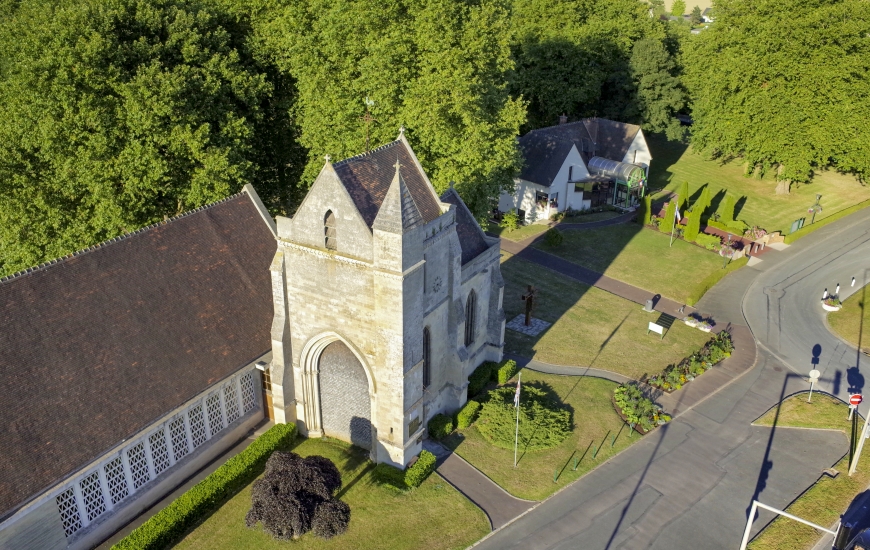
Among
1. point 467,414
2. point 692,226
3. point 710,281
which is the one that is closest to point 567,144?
point 692,226

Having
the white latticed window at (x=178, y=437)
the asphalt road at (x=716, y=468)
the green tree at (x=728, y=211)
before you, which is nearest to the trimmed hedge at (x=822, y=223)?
the green tree at (x=728, y=211)

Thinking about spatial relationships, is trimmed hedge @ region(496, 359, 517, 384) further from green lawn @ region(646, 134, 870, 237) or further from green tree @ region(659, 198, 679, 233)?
green lawn @ region(646, 134, 870, 237)

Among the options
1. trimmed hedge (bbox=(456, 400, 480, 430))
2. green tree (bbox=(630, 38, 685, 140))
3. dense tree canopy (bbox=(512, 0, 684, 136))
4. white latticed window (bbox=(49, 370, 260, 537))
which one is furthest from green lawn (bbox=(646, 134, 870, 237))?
white latticed window (bbox=(49, 370, 260, 537))

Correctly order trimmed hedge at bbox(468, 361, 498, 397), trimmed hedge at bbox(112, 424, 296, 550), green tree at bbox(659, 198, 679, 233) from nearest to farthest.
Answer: trimmed hedge at bbox(112, 424, 296, 550), trimmed hedge at bbox(468, 361, 498, 397), green tree at bbox(659, 198, 679, 233)

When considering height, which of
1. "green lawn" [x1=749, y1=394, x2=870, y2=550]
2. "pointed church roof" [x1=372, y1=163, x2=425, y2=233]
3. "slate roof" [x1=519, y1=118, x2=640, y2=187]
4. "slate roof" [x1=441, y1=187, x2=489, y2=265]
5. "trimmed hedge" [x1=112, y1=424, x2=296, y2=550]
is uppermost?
"pointed church roof" [x1=372, y1=163, x2=425, y2=233]

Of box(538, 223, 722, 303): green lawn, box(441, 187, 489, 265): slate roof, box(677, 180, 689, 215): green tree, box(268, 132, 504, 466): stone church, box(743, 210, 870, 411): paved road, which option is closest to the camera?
box(268, 132, 504, 466): stone church

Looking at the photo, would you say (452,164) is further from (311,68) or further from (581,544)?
(581,544)

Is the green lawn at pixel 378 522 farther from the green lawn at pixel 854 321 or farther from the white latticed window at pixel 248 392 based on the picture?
the green lawn at pixel 854 321

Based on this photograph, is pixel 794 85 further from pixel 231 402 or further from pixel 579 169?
pixel 231 402
